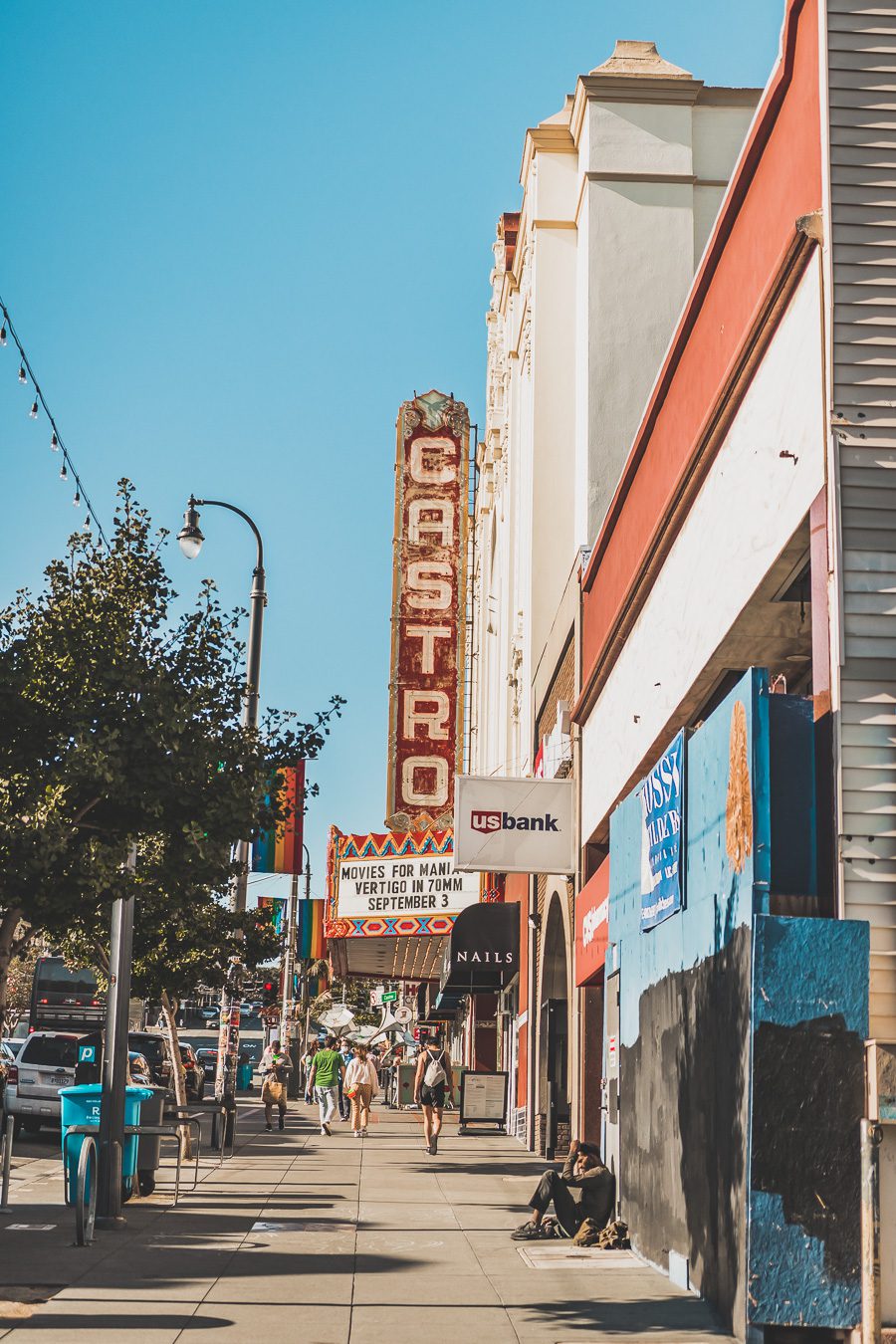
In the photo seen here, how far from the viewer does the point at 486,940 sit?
30.9 metres

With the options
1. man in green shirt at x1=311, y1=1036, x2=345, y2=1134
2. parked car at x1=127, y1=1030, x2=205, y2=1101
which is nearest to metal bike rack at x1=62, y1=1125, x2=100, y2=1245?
man in green shirt at x1=311, y1=1036, x2=345, y2=1134

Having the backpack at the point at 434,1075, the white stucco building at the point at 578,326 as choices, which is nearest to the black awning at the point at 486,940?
the white stucco building at the point at 578,326

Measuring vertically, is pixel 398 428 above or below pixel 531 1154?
above

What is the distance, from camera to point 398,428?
40562 millimetres

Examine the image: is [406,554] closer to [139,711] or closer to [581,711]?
[581,711]

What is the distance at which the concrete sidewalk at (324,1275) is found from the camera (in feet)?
30.5

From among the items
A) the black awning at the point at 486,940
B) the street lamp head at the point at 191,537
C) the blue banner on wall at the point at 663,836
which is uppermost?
the street lamp head at the point at 191,537

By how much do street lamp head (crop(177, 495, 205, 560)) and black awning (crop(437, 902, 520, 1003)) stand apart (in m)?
11.0

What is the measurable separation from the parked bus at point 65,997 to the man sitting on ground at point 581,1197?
29.6 meters

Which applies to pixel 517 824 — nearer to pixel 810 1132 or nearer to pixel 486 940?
pixel 486 940

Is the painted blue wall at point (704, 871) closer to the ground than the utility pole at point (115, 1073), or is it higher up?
higher up

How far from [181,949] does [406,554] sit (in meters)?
15.4

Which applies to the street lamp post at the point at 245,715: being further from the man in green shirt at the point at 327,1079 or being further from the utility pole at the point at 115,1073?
the utility pole at the point at 115,1073

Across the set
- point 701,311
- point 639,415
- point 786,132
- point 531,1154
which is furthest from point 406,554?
point 786,132
